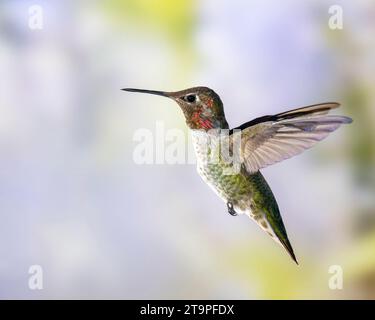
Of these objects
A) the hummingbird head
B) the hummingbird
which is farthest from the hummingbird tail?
the hummingbird head

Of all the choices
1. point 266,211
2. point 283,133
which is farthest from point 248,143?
point 266,211

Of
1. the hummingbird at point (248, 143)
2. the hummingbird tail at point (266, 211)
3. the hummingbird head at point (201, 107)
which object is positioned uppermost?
the hummingbird head at point (201, 107)

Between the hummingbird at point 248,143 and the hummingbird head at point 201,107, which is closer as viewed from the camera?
the hummingbird at point 248,143

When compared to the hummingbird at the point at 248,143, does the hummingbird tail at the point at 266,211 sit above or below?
below

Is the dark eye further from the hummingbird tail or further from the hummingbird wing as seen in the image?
the hummingbird tail

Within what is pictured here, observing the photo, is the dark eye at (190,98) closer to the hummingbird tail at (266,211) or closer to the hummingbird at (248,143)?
the hummingbird at (248,143)

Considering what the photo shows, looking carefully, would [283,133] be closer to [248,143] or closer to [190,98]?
[248,143]

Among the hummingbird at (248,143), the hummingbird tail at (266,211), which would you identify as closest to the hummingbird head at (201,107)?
the hummingbird at (248,143)

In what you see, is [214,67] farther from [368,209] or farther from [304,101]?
[368,209]
